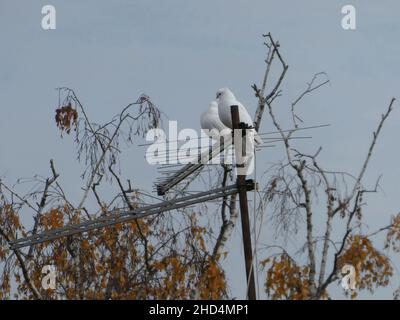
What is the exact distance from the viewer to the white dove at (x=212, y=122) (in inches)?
322

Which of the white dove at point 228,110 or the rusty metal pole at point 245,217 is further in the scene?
the white dove at point 228,110

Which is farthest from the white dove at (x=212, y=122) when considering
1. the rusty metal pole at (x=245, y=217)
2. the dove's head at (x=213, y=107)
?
the rusty metal pole at (x=245, y=217)

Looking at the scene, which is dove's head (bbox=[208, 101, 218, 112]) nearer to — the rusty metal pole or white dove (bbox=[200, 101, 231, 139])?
white dove (bbox=[200, 101, 231, 139])

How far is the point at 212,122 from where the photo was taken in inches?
326

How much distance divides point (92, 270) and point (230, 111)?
10.5ft

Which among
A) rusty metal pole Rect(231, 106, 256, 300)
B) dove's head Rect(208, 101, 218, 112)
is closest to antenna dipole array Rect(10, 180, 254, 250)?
rusty metal pole Rect(231, 106, 256, 300)

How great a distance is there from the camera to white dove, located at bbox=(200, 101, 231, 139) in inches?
322

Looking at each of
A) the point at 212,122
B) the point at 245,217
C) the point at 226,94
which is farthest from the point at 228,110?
the point at 245,217

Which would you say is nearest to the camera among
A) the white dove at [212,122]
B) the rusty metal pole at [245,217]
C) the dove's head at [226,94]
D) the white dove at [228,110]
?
the rusty metal pole at [245,217]

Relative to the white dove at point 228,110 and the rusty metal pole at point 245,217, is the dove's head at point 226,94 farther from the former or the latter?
the rusty metal pole at point 245,217
